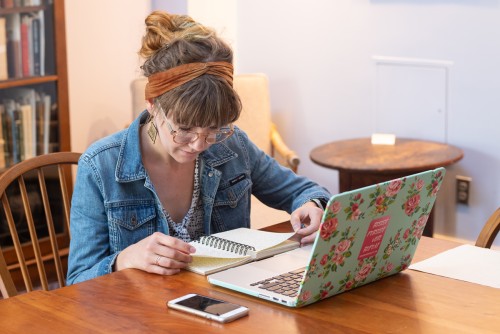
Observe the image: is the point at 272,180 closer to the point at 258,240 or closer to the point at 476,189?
the point at 258,240

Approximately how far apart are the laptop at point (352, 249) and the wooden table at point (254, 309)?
0.03 m

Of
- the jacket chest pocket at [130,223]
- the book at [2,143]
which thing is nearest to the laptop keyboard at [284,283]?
the jacket chest pocket at [130,223]

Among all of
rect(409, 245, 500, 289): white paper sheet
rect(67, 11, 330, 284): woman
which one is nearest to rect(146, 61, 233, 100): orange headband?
rect(67, 11, 330, 284): woman

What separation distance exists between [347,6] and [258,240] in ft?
7.60

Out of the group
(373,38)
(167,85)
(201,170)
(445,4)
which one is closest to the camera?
(167,85)

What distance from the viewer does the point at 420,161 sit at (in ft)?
11.0

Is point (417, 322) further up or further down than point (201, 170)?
further down

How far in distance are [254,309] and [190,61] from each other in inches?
22.4

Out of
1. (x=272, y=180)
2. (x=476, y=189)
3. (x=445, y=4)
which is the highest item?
(x=445, y=4)

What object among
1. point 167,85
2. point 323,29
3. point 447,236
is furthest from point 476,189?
point 167,85

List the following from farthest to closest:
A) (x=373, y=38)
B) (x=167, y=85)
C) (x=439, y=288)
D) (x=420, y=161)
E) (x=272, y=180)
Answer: (x=373, y=38)
(x=420, y=161)
(x=272, y=180)
(x=167, y=85)
(x=439, y=288)

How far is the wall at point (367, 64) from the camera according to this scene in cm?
358

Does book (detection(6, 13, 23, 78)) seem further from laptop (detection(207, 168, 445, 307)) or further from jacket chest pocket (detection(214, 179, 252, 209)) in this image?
laptop (detection(207, 168, 445, 307))

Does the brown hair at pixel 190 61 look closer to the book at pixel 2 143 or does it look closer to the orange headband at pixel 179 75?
the orange headband at pixel 179 75
